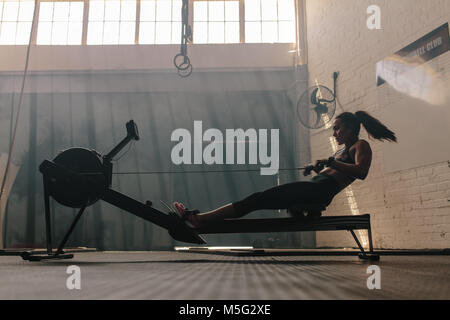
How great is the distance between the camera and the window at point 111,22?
700cm

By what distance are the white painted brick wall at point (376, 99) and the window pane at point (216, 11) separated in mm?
1699

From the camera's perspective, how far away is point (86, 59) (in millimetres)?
6820

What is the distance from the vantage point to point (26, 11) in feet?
23.6

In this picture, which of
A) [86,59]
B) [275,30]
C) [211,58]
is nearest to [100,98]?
[86,59]

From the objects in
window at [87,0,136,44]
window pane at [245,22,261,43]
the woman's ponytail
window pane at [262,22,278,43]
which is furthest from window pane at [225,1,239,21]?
the woman's ponytail

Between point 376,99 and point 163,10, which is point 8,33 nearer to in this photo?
point 163,10

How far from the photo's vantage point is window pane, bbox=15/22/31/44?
698 centimetres

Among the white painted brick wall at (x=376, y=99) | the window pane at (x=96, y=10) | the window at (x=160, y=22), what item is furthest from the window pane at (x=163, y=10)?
the white painted brick wall at (x=376, y=99)

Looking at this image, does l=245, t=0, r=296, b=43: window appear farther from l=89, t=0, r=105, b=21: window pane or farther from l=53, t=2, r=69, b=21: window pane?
l=53, t=2, r=69, b=21: window pane

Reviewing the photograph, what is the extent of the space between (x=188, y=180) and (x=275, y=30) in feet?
10.4

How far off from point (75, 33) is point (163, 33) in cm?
165

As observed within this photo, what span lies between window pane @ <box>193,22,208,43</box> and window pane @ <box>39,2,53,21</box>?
2.79 m

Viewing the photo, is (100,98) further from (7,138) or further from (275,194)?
(275,194)

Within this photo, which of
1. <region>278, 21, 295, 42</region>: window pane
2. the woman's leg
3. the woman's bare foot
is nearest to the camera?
the woman's leg
